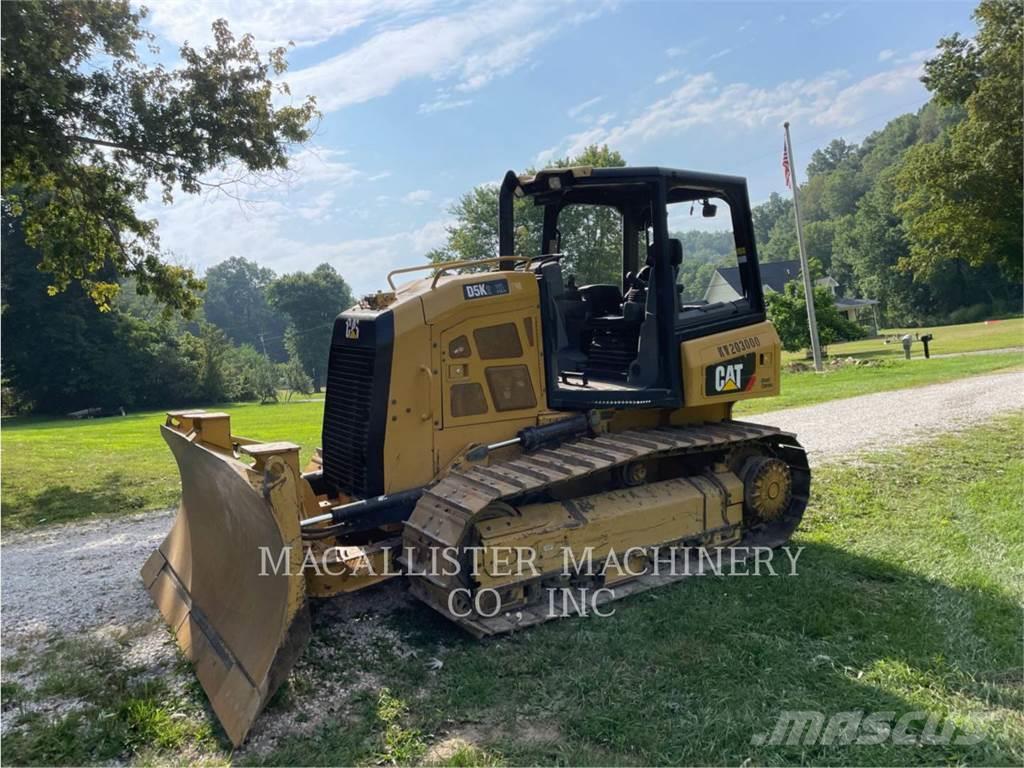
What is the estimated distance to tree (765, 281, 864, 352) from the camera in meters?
29.8

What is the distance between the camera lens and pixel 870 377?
20.0 metres

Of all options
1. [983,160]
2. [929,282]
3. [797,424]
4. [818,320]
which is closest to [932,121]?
[929,282]

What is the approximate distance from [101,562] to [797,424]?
10732 millimetres

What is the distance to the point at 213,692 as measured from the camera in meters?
3.92

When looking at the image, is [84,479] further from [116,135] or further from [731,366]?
[731,366]

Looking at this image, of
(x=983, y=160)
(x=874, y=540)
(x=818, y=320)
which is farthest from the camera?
(x=818, y=320)

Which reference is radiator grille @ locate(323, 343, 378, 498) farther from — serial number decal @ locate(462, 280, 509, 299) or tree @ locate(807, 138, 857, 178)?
tree @ locate(807, 138, 857, 178)

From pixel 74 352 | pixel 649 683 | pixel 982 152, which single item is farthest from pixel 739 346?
pixel 74 352

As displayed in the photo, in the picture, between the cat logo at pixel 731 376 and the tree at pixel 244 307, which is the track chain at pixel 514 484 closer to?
the cat logo at pixel 731 376

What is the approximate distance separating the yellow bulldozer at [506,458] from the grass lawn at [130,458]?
4.60 m

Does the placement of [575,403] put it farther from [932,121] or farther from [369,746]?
[932,121]

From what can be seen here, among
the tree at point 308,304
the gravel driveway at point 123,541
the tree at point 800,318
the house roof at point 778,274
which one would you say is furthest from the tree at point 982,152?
the tree at point 308,304

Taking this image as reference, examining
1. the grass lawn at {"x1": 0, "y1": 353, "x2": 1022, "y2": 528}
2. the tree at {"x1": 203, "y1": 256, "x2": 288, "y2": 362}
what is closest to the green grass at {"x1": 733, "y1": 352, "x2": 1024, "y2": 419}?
the grass lawn at {"x1": 0, "y1": 353, "x2": 1022, "y2": 528}

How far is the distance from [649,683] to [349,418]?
2.67m
